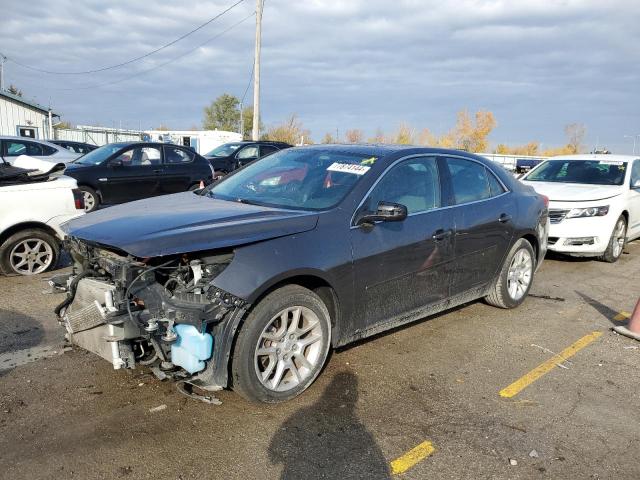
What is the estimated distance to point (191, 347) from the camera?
10.1 ft

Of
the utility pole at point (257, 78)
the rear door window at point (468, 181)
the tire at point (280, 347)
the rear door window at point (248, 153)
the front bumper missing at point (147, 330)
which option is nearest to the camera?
the front bumper missing at point (147, 330)

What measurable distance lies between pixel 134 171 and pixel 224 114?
65.4 metres

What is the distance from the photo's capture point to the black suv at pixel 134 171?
11.1 m

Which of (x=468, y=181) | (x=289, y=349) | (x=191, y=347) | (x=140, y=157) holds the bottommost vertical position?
(x=289, y=349)

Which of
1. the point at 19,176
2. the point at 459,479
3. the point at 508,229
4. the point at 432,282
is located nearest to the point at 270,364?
the point at 459,479

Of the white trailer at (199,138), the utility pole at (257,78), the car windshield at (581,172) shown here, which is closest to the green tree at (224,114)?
the white trailer at (199,138)

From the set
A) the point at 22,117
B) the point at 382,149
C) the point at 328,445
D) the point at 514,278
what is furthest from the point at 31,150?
the point at 22,117

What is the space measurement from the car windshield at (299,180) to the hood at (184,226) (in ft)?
0.78

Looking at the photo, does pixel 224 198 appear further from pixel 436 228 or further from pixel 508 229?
pixel 508 229

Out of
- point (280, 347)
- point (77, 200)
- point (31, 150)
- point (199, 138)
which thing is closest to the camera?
point (280, 347)

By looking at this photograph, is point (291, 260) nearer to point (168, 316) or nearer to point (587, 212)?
point (168, 316)

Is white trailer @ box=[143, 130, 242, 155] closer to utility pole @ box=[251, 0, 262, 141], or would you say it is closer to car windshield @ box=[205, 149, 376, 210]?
utility pole @ box=[251, 0, 262, 141]

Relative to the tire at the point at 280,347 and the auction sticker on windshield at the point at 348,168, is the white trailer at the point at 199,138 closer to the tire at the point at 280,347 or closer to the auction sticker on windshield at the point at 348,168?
the auction sticker on windshield at the point at 348,168

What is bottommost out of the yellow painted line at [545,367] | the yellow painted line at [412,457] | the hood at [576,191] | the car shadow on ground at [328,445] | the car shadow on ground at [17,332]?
the yellow painted line at [545,367]
